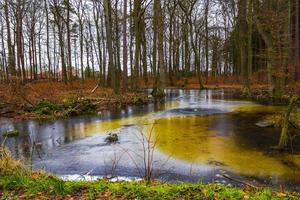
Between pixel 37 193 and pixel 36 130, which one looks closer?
pixel 37 193

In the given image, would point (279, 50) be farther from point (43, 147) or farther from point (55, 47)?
point (55, 47)

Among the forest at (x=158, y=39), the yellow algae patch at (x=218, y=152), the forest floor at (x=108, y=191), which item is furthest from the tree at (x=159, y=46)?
the forest floor at (x=108, y=191)

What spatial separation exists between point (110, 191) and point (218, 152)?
4.33 m

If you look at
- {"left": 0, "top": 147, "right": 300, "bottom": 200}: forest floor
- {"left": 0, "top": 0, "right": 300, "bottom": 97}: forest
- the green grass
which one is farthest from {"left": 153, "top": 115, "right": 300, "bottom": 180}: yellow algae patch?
{"left": 0, "top": 0, "right": 300, "bottom": 97}: forest

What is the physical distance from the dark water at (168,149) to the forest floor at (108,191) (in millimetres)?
1378

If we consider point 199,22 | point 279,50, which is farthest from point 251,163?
point 199,22

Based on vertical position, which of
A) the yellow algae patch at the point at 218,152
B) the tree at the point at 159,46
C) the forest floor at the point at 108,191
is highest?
the tree at the point at 159,46

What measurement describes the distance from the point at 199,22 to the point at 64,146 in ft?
125

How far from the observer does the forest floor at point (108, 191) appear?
4.62 metres

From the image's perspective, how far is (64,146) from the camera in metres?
9.97

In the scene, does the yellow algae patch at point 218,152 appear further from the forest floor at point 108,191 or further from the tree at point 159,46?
the tree at point 159,46

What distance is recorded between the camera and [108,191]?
495 centimetres

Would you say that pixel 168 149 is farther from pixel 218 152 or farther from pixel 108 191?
pixel 108 191

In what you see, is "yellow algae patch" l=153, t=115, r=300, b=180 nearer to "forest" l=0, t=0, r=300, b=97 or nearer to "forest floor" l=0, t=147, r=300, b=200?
"forest floor" l=0, t=147, r=300, b=200
